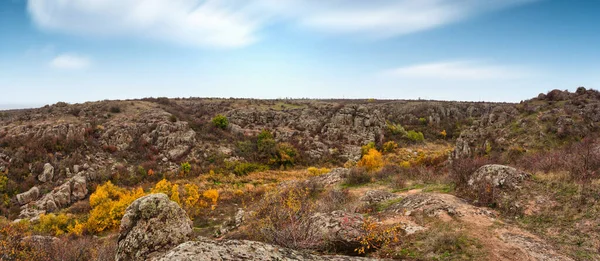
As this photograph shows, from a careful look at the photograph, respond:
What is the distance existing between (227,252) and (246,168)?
31668 millimetres

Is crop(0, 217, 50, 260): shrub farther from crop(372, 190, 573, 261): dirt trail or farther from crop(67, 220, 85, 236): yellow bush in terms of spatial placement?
crop(372, 190, 573, 261): dirt trail

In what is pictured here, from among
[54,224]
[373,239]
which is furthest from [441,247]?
[54,224]

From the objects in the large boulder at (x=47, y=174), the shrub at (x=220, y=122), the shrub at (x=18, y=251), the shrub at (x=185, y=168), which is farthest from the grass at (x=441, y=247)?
the shrub at (x=220, y=122)

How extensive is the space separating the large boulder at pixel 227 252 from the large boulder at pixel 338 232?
6.24ft

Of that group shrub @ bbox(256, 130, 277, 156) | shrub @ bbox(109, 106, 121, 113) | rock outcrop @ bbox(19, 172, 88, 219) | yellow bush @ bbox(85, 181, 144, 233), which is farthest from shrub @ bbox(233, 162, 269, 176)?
shrub @ bbox(109, 106, 121, 113)

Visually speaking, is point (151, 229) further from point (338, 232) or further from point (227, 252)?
point (338, 232)

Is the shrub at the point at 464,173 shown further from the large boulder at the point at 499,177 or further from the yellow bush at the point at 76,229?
the yellow bush at the point at 76,229

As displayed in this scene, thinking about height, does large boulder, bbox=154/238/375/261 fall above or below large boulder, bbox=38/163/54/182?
above

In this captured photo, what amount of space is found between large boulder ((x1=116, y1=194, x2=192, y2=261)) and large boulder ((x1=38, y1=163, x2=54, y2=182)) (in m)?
27.9

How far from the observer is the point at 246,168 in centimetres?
3456

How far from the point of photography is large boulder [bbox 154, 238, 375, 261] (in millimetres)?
3279

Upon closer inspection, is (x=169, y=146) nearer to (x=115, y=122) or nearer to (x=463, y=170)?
(x=115, y=122)

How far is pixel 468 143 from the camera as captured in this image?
25984 mm

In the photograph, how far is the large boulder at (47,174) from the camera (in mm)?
24906
